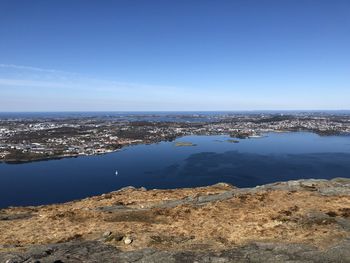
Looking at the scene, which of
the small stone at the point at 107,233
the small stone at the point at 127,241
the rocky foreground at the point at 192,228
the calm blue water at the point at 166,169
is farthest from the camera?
the calm blue water at the point at 166,169

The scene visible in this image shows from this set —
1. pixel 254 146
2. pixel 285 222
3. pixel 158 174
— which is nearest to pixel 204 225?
pixel 285 222

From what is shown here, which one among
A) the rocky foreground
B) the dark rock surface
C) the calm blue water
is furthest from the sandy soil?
the calm blue water

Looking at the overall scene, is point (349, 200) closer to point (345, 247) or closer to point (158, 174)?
point (345, 247)

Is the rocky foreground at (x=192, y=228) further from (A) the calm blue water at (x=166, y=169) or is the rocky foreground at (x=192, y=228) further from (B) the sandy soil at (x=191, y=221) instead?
(A) the calm blue water at (x=166, y=169)

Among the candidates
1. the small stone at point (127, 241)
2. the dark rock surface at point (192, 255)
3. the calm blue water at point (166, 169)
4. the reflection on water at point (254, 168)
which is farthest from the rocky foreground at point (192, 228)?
the reflection on water at point (254, 168)

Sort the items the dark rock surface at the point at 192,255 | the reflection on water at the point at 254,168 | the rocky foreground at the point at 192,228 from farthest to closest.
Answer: the reflection on water at the point at 254,168 → the rocky foreground at the point at 192,228 → the dark rock surface at the point at 192,255

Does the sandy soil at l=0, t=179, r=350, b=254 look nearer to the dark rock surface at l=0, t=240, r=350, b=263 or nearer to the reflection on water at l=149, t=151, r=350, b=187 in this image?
the dark rock surface at l=0, t=240, r=350, b=263
